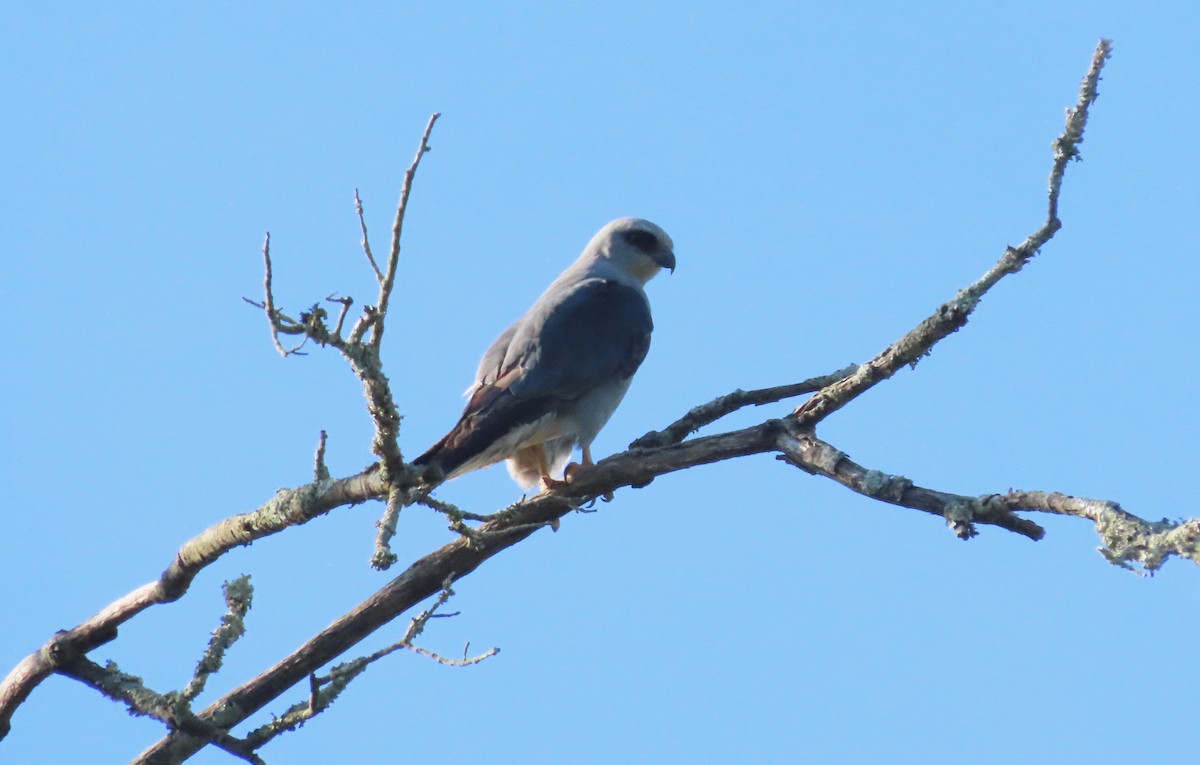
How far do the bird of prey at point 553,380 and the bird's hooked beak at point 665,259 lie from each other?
1.96ft

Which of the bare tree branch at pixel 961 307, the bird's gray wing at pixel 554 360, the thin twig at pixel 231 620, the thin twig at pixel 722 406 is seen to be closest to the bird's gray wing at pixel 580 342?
the bird's gray wing at pixel 554 360

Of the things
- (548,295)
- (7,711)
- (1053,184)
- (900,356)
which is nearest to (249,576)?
(7,711)

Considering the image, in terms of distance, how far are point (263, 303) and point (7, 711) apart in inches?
109

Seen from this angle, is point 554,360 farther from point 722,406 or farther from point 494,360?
point 722,406

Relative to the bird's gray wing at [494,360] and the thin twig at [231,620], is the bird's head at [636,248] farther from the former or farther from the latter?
the thin twig at [231,620]

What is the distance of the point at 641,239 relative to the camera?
8.15m

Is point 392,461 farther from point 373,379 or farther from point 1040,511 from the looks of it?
point 1040,511

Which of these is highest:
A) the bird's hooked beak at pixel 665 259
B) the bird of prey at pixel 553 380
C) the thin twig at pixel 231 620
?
the bird's hooked beak at pixel 665 259

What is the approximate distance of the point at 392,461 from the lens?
13.0 feet

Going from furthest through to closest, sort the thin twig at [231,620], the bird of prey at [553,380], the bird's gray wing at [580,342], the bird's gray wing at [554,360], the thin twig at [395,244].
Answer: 1. the bird's gray wing at [580,342]
2. the bird of prey at [553,380]
3. the bird's gray wing at [554,360]
4. the thin twig at [231,620]
5. the thin twig at [395,244]

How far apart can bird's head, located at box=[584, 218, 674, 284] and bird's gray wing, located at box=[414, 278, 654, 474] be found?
0.66 m

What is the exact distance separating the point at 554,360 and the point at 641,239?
202cm

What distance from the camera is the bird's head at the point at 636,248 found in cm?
813

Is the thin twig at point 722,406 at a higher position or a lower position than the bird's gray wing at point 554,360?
lower
